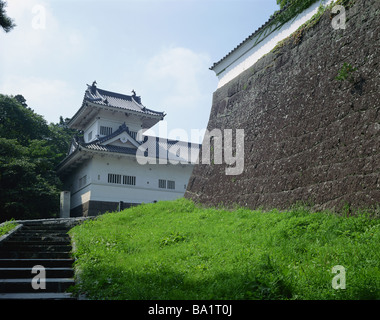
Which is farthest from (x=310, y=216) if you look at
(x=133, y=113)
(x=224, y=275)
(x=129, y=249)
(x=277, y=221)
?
(x=133, y=113)

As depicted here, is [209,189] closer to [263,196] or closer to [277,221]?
[263,196]

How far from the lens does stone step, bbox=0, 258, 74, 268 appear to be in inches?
291

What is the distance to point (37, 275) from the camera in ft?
22.0

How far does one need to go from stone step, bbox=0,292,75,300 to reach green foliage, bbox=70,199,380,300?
0.36 m

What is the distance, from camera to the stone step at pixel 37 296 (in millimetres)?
5484

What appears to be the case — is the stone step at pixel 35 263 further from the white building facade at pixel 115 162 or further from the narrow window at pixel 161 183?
the narrow window at pixel 161 183

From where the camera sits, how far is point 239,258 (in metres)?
5.49

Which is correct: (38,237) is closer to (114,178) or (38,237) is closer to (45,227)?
(45,227)

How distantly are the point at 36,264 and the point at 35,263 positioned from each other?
7cm

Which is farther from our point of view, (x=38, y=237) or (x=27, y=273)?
(x=38, y=237)

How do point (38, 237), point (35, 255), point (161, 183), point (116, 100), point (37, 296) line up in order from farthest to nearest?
point (116, 100) → point (161, 183) → point (38, 237) → point (35, 255) → point (37, 296)

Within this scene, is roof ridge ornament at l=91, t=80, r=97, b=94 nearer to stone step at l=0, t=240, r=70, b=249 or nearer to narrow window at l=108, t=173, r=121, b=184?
narrow window at l=108, t=173, r=121, b=184

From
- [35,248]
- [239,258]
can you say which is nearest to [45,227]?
[35,248]
